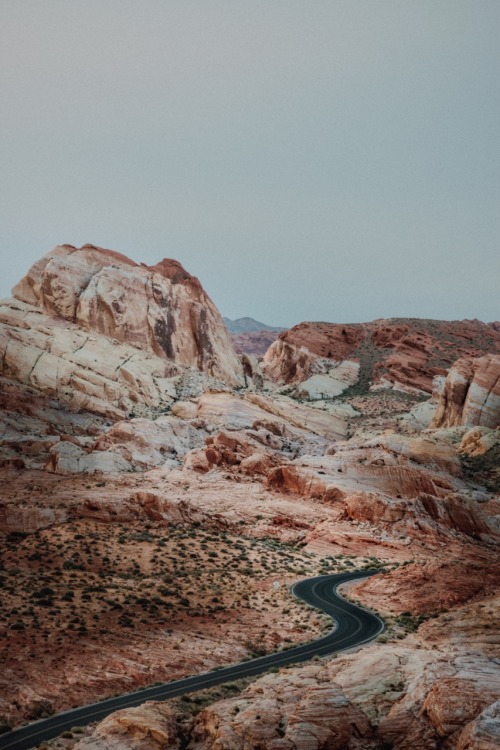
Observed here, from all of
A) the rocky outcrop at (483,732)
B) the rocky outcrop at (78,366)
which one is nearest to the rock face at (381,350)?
the rocky outcrop at (78,366)

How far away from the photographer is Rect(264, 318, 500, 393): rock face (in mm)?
145750

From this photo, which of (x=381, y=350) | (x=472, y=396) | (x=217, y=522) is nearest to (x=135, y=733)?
(x=217, y=522)

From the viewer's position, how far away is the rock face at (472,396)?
3792 inches

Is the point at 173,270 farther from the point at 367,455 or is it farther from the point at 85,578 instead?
the point at 85,578

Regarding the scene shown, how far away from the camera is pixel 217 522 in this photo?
59.6 m

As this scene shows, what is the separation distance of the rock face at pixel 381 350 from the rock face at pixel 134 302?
26.6m

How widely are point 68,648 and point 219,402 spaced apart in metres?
67.6

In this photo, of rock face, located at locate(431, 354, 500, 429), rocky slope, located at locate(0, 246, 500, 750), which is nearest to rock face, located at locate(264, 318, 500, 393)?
rocky slope, located at locate(0, 246, 500, 750)

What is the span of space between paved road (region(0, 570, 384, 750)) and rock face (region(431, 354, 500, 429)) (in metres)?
58.0

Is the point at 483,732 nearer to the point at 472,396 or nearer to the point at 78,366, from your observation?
the point at 472,396

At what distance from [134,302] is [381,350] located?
7114 centimetres

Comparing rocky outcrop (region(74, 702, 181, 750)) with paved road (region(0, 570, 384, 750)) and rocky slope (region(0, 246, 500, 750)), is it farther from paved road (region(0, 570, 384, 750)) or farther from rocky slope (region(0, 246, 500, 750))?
paved road (region(0, 570, 384, 750))

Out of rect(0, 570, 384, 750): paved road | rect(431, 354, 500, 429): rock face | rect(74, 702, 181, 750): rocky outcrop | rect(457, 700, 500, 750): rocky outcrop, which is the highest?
rect(431, 354, 500, 429): rock face

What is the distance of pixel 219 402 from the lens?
3824 inches
